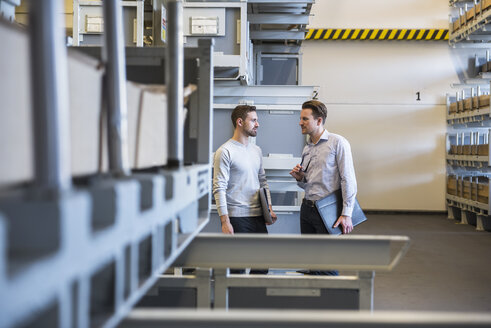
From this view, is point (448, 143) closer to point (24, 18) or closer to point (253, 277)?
point (24, 18)

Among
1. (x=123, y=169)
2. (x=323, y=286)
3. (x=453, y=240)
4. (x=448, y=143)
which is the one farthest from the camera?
(x=448, y=143)

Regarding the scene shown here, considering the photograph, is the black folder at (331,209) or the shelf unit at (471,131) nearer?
the black folder at (331,209)

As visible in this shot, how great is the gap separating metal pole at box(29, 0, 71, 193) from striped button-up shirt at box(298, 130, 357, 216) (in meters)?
3.40

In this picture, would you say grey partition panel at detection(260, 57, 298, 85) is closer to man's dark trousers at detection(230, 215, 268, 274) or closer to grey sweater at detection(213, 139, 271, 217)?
grey sweater at detection(213, 139, 271, 217)

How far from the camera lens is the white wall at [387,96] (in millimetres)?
10836

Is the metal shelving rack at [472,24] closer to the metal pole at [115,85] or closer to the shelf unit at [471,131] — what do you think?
the shelf unit at [471,131]

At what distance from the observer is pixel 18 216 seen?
65cm

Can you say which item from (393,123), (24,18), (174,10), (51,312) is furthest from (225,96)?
(393,123)

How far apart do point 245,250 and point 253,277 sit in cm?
39

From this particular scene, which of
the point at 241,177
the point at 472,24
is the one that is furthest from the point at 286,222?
the point at 472,24

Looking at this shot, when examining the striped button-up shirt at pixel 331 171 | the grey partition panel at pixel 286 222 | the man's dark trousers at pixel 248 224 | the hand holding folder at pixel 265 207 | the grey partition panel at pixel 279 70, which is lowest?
the grey partition panel at pixel 286 222

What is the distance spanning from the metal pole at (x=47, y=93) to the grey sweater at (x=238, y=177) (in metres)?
3.42

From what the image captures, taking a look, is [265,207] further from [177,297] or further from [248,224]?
[177,297]

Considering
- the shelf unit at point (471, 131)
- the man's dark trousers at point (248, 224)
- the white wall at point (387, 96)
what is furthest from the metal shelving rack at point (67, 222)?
the white wall at point (387, 96)
